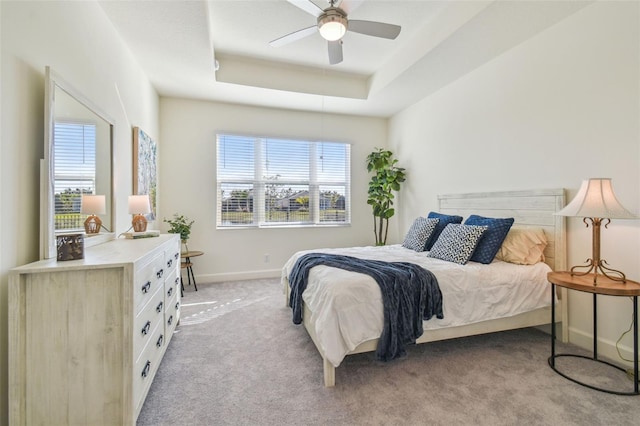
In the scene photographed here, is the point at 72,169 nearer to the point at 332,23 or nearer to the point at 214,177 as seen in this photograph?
the point at 332,23

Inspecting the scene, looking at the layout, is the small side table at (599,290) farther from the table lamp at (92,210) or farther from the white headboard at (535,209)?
the table lamp at (92,210)

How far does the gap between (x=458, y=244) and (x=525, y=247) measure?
0.57 meters

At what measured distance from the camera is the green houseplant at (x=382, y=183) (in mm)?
4559

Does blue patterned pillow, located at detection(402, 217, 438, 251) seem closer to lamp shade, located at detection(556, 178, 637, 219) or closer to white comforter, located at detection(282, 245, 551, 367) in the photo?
white comforter, located at detection(282, 245, 551, 367)

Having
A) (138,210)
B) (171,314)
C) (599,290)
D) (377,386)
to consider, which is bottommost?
(377,386)

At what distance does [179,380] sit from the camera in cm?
194

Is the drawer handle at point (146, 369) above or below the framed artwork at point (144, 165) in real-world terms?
below

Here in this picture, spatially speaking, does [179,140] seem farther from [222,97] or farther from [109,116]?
[109,116]

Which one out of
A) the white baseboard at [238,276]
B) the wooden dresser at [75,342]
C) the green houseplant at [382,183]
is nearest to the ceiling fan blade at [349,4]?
the wooden dresser at [75,342]

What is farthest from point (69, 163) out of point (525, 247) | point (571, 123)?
point (571, 123)

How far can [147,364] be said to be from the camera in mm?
1682

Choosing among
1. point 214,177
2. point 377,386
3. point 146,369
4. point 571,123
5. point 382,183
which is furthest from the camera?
point 382,183

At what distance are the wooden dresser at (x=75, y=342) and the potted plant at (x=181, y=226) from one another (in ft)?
7.84

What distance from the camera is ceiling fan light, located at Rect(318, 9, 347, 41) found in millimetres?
2139
